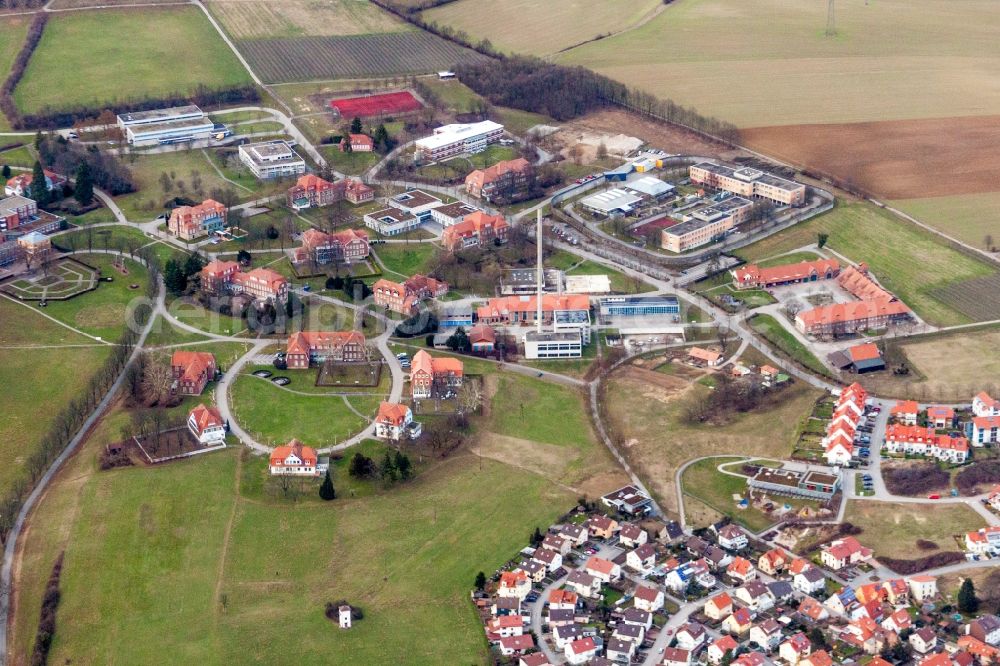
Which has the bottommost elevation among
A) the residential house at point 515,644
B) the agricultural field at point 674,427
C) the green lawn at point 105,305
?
the agricultural field at point 674,427

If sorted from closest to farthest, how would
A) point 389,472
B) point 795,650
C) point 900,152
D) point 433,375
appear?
point 795,650, point 389,472, point 433,375, point 900,152

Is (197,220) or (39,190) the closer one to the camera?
(197,220)

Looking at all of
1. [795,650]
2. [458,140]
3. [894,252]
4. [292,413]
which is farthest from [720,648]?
[458,140]

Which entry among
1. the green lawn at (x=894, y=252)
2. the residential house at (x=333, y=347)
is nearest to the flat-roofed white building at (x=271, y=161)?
the residential house at (x=333, y=347)

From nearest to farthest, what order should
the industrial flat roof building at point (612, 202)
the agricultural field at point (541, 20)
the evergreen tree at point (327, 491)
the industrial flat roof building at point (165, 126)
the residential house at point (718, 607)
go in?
1. the residential house at point (718, 607)
2. the evergreen tree at point (327, 491)
3. the industrial flat roof building at point (612, 202)
4. the industrial flat roof building at point (165, 126)
5. the agricultural field at point (541, 20)

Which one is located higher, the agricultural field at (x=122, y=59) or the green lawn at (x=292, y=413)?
the agricultural field at (x=122, y=59)

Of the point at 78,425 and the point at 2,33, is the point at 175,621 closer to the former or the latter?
the point at 78,425

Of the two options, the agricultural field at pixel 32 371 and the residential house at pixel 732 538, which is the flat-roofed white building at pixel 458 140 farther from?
the residential house at pixel 732 538

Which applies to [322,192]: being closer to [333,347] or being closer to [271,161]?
[271,161]

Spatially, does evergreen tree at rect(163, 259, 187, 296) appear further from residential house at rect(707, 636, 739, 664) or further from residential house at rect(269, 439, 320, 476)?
residential house at rect(707, 636, 739, 664)
